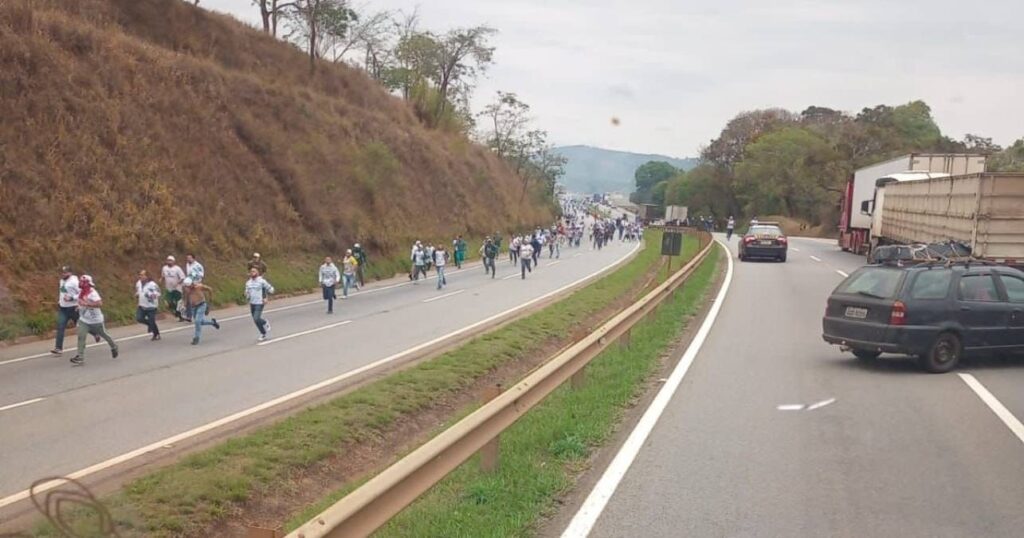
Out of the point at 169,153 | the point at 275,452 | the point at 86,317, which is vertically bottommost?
the point at 275,452

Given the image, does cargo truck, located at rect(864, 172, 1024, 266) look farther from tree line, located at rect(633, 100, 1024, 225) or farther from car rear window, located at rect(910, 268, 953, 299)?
tree line, located at rect(633, 100, 1024, 225)

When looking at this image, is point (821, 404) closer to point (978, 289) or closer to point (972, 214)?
point (978, 289)

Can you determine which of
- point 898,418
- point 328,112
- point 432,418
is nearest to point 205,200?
point 328,112

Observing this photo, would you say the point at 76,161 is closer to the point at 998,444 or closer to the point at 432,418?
the point at 432,418

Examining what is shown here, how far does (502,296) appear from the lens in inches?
1081

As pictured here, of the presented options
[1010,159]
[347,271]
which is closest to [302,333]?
[347,271]

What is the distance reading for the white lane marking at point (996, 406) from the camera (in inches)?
331

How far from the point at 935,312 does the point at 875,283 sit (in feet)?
2.90

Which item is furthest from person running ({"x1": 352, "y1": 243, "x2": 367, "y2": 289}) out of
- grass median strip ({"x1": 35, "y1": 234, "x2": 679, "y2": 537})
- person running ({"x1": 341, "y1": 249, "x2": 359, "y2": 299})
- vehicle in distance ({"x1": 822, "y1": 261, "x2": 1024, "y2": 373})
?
vehicle in distance ({"x1": 822, "y1": 261, "x2": 1024, "y2": 373})

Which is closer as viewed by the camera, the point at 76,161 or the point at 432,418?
the point at 432,418

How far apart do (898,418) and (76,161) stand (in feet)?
74.4

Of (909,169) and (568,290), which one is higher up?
(909,169)

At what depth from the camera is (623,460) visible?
7340 millimetres

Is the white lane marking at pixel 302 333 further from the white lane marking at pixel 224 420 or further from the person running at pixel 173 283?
the person running at pixel 173 283
